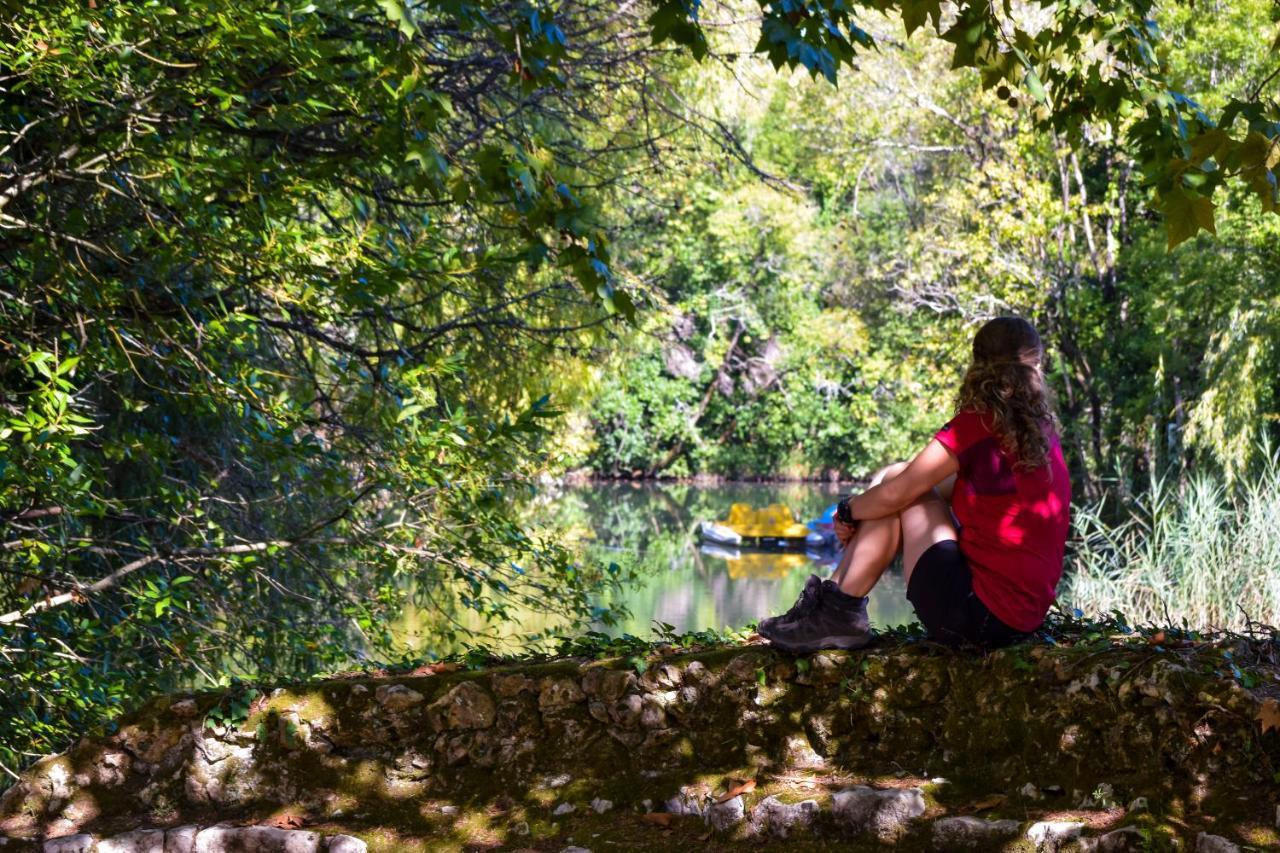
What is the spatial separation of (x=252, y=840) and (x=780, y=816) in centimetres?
164

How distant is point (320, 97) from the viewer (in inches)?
189

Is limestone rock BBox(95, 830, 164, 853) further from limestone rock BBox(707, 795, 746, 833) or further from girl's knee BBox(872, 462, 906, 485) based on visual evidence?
girl's knee BBox(872, 462, 906, 485)

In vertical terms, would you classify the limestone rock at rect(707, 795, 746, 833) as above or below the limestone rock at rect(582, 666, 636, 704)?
below

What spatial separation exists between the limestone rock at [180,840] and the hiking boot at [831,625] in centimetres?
193

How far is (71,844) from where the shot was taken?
13.2 ft

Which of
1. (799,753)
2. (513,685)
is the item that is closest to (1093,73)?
(799,753)

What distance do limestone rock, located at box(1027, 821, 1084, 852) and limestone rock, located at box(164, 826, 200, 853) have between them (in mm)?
2499

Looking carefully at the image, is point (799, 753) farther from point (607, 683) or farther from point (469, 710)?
point (469, 710)

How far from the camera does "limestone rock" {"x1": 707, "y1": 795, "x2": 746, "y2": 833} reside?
3775 millimetres

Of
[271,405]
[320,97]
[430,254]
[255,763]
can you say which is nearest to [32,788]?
[255,763]

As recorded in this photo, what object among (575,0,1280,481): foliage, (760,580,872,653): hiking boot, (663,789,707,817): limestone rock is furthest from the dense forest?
(663,789,707,817): limestone rock

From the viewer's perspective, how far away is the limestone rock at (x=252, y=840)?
3996 millimetres

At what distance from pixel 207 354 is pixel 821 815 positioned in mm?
2597

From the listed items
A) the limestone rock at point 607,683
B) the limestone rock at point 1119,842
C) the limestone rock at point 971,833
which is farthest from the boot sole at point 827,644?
the limestone rock at point 1119,842
